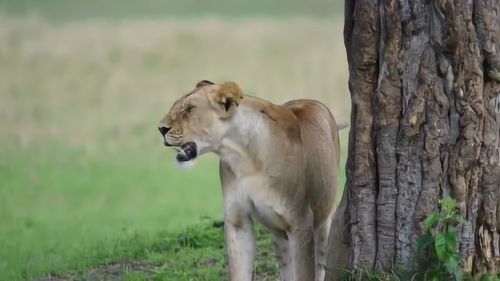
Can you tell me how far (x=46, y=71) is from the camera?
2352 cm

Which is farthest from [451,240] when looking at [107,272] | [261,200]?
[107,272]

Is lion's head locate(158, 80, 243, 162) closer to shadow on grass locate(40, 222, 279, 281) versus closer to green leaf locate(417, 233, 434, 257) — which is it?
green leaf locate(417, 233, 434, 257)

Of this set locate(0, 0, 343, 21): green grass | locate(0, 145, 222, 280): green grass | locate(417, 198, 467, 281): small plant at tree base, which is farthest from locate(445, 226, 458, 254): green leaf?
locate(0, 0, 343, 21): green grass

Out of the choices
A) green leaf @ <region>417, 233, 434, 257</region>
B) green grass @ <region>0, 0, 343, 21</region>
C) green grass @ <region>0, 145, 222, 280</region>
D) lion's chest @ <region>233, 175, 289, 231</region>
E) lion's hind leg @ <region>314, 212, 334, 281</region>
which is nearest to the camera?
green leaf @ <region>417, 233, 434, 257</region>

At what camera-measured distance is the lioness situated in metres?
6.75

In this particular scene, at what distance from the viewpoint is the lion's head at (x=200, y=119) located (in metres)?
6.71

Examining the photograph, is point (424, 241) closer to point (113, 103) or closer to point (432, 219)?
point (432, 219)

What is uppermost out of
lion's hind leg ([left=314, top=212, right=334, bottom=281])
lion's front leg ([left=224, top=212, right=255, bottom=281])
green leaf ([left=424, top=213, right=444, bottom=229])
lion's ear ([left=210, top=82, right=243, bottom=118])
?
lion's ear ([left=210, top=82, right=243, bottom=118])

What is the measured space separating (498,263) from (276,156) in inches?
50.6

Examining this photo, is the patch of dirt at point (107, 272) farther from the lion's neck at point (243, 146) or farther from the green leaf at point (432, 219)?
the green leaf at point (432, 219)

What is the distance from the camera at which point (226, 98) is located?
6.79 metres

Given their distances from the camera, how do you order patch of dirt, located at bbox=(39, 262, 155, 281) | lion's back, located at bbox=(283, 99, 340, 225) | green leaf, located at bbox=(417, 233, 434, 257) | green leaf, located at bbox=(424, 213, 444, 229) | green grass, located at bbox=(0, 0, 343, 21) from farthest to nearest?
green grass, located at bbox=(0, 0, 343, 21)
patch of dirt, located at bbox=(39, 262, 155, 281)
lion's back, located at bbox=(283, 99, 340, 225)
green leaf, located at bbox=(417, 233, 434, 257)
green leaf, located at bbox=(424, 213, 444, 229)

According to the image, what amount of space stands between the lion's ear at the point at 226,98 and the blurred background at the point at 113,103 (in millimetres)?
2959

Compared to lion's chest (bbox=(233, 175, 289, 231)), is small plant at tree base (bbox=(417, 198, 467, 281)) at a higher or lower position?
lower
